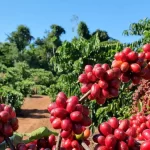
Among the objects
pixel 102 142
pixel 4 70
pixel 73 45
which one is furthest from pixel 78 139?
pixel 4 70

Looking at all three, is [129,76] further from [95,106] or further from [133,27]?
[95,106]

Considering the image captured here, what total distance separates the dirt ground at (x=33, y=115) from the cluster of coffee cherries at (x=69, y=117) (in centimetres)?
1531

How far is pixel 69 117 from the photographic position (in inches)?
47.8

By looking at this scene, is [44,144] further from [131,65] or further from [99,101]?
[131,65]

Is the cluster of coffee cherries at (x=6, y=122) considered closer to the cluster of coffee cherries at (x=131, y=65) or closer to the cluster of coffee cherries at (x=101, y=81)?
the cluster of coffee cherries at (x=101, y=81)

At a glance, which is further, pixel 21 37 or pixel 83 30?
pixel 21 37

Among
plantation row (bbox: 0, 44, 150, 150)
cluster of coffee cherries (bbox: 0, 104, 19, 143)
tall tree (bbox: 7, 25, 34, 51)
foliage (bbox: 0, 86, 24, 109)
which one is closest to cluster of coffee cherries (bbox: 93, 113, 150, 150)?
plantation row (bbox: 0, 44, 150, 150)

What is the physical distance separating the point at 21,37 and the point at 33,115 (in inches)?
1353

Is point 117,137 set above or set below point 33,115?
above

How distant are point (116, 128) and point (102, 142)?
3.1 inches

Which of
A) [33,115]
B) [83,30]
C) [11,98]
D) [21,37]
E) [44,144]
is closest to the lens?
[44,144]

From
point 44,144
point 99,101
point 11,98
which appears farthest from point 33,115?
point 99,101

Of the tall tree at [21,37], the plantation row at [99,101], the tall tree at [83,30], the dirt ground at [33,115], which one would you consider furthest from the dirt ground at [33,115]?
the tall tree at [21,37]

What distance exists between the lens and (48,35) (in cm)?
5547
